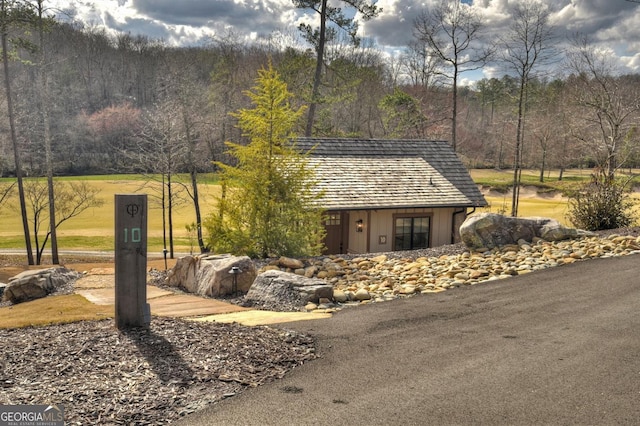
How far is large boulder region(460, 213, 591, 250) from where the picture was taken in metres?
14.2

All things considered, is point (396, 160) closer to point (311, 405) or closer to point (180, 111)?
point (180, 111)

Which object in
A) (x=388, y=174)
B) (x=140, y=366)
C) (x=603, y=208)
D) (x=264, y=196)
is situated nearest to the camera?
(x=140, y=366)

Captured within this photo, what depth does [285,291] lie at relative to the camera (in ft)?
34.0

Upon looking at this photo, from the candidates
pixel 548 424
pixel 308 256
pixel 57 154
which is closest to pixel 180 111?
pixel 308 256

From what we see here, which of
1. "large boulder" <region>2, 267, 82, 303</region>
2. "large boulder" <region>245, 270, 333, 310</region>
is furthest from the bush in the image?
"large boulder" <region>2, 267, 82, 303</region>

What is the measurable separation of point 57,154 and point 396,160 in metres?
56.4

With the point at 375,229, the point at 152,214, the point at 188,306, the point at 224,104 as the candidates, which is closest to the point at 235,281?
the point at 188,306

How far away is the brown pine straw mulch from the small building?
1319cm

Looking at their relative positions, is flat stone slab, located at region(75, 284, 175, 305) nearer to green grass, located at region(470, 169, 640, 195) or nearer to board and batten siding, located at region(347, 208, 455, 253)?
board and batten siding, located at region(347, 208, 455, 253)

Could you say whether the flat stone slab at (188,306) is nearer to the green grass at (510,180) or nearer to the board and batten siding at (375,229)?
the board and batten siding at (375,229)

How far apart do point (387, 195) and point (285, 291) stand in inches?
472

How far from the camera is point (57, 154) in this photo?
66.8m

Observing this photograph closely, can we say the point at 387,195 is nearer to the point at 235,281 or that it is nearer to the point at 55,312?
the point at 235,281

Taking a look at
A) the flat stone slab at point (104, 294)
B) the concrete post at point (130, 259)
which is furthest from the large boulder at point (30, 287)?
the concrete post at point (130, 259)
